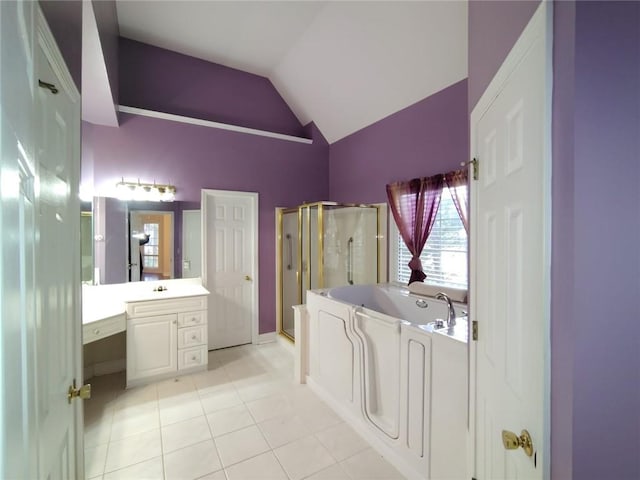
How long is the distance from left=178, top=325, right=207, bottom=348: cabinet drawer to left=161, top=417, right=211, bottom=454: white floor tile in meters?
0.88

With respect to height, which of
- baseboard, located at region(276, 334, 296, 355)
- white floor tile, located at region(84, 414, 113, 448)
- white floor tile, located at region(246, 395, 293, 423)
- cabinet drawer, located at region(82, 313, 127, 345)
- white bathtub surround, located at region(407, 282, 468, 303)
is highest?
white bathtub surround, located at region(407, 282, 468, 303)

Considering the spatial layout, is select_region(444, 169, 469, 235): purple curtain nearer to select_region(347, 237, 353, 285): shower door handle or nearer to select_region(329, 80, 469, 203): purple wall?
select_region(329, 80, 469, 203): purple wall

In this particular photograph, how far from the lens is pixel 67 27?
3.20ft

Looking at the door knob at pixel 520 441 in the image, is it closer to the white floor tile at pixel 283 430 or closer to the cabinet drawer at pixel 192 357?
the white floor tile at pixel 283 430

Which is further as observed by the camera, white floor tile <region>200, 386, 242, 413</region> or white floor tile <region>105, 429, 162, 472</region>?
white floor tile <region>200, 386, 242, 413</region>

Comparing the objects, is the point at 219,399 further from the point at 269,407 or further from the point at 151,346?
the point at 151,346

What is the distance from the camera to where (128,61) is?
10.8ft

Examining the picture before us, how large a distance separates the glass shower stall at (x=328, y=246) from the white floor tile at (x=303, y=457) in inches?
67.8

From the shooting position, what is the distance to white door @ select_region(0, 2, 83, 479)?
425 mm

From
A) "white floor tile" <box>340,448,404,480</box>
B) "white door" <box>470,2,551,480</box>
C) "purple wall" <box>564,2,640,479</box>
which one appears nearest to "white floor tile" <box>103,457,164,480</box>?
"white floor tile" <box>340,448,404,480</box>

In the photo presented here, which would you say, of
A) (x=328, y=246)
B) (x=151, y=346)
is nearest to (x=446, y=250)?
(x=328, y=246)

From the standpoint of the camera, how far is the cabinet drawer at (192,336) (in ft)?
9.98

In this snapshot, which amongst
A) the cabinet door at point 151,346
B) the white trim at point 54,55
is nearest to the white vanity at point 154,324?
the cabinet door at point 151,346

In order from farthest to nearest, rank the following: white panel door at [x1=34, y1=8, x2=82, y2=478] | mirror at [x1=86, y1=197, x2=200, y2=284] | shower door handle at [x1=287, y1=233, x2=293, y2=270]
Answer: shower door handle at [x1=287, y1=233, x2=293, y2=270] → mirror at [x1=86, y1=197, x2=200, y2=284] → white panel door at [x1=34, y1=8, x2=82, y2=478]
